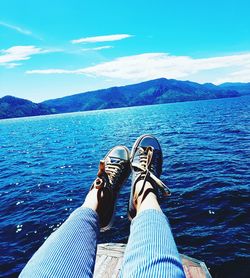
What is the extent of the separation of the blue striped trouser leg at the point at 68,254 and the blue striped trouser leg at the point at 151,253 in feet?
1.16

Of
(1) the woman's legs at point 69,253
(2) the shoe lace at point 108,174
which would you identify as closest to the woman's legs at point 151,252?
(1) the woman's legs at point 69,253

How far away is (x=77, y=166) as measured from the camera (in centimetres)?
2234

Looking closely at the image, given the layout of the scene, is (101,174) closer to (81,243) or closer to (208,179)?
(81,243)

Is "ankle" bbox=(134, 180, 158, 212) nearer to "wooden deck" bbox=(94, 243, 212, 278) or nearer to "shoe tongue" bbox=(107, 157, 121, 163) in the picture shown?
"wooden deck" bbox=(94, 243, 212, 278)

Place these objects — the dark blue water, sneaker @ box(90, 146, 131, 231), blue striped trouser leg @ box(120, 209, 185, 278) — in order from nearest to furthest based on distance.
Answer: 1. blue striped trouser leg @ box(120, 209, 185, 278)
2. sneaker @ box(90, 146, 131, 231)
3. the dark blue water

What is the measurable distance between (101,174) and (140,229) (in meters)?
2.03

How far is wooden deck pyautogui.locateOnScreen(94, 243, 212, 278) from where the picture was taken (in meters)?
4.89

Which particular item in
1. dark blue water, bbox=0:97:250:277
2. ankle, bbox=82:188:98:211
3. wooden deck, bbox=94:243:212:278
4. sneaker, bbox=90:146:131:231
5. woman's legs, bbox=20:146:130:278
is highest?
woman's legs, bbox=20:146:130:278

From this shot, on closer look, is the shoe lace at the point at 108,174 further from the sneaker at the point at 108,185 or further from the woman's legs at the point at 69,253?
the woman's legs at the point at 69,253

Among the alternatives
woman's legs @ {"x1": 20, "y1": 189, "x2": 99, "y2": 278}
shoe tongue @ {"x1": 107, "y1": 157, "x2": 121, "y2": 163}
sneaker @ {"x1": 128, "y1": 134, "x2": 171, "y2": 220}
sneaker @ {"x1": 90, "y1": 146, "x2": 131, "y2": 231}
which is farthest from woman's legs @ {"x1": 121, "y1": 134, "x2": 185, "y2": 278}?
shoe tongue @ {"x1": 107, "y1": 157, "x2": 121, "y2": 163}

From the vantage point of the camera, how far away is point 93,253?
2.42 m

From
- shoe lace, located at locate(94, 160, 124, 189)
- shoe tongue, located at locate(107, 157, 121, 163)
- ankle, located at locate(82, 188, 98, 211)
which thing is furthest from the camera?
shoe tongue, located at locate(107, 157, 121, 163)

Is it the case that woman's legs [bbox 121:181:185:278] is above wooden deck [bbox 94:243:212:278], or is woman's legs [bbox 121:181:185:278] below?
above

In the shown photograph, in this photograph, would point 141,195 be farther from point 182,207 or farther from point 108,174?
point 182,207
